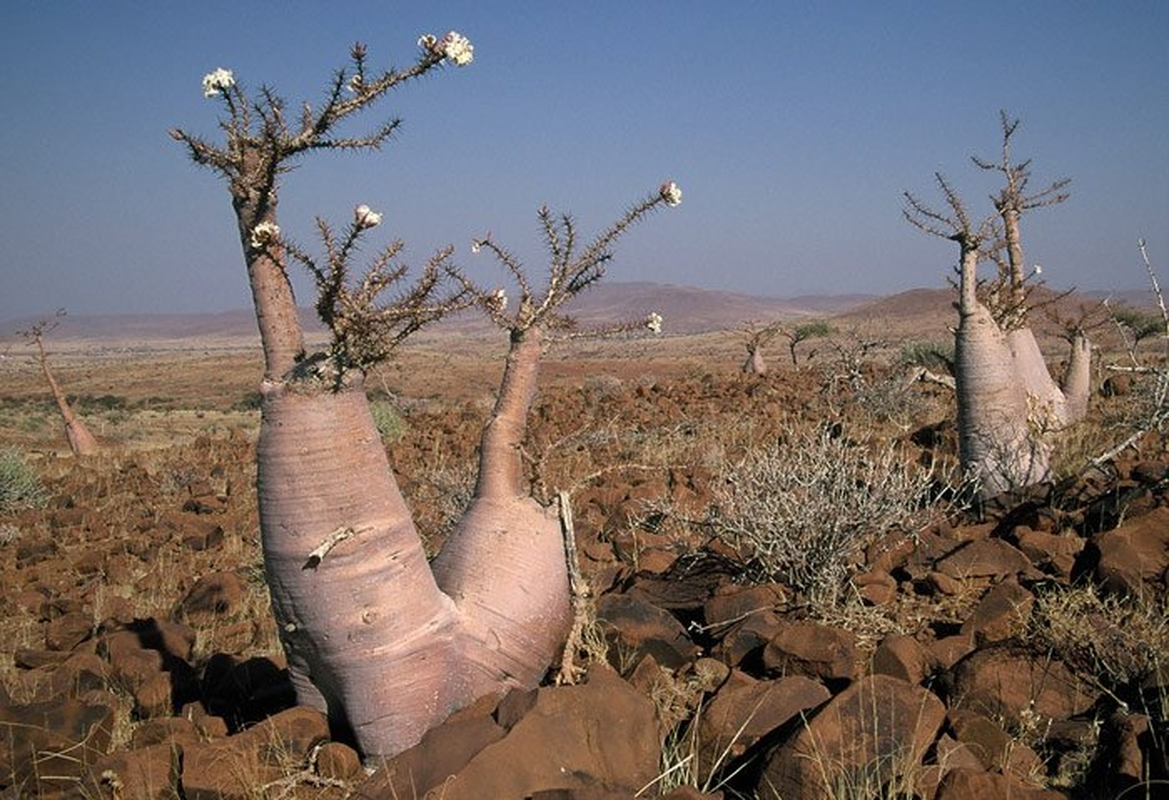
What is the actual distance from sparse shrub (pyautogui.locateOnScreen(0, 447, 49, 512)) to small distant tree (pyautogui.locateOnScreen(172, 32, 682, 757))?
6.63 meters

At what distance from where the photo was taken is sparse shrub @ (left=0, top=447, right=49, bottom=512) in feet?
25.7

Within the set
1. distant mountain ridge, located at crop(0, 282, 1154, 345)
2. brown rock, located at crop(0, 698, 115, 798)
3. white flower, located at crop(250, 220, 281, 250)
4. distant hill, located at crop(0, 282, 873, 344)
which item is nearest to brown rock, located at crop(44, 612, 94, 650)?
brown rock, located at crop(0, 698, 115, 798)

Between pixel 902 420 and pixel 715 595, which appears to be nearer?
pixel 715 595

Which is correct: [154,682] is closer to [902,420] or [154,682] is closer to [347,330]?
[347,330]

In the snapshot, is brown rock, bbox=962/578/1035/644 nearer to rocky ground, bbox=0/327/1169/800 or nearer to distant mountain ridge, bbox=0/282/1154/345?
rocky ground, bbox=0/327/1169/800

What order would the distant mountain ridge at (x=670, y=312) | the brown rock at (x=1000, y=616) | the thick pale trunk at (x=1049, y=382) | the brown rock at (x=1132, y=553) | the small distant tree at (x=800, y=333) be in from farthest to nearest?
the distant mountain ridge at (x=670, y=312) < the small distant tree at (x=800, y=333) < the thick pale trunk at (x=1049, y=382) < the brown rock at (x=1132, y=553) < the brown rock at (x=1000, y=616)

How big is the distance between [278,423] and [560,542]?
0.93 m

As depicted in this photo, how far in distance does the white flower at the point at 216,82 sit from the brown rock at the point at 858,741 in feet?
6.36

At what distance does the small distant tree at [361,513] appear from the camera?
2.17 meters

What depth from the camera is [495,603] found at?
104 inches

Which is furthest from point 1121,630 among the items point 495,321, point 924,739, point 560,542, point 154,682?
point 154,682

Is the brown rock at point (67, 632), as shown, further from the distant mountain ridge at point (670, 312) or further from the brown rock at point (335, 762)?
the distant mountain ridge at point (670, 312)

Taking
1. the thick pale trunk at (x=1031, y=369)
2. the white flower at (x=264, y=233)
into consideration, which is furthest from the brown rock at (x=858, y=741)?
the thick pale trunk at (x=1031, y=369)

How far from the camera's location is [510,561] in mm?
2680
